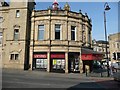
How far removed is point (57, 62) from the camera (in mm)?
31812

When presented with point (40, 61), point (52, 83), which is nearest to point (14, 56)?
point (40, 61)

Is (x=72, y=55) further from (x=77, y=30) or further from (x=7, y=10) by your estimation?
(x=7, y=10)

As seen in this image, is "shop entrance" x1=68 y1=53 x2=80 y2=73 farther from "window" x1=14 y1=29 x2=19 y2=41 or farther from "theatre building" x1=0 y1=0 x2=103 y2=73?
"window" x1=14 y1=29 x2=19 y2=41

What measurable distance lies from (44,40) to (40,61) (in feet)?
11.0

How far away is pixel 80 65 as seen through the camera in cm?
3209

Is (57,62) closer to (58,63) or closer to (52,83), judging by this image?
(58,63)

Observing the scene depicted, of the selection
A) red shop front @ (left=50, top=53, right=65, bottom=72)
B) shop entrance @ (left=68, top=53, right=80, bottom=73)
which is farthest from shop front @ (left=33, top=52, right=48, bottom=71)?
shop entrance @ (left=68, top=53, right=80, bottom=73)

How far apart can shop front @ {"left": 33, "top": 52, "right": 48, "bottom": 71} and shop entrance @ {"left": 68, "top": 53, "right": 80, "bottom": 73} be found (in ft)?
12.8

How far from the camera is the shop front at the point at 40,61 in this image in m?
31.8

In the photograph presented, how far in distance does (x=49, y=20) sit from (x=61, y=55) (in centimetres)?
566

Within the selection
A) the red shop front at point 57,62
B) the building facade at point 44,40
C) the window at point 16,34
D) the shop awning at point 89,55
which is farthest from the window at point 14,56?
the shop awning at point 89,55

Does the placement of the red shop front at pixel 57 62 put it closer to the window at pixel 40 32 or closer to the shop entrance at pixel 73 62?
the shop entrance at pixel 73 62

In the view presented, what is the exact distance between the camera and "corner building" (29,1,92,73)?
31.3 metres

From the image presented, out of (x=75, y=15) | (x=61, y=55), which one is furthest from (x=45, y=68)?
(x=75, y=15)
